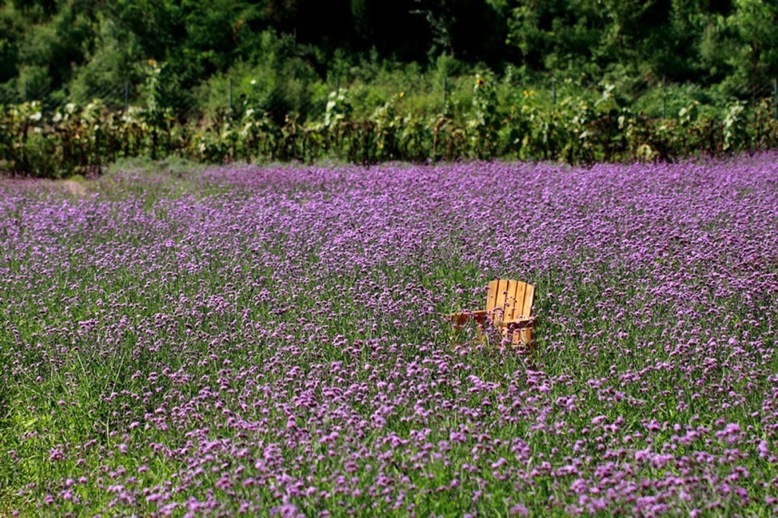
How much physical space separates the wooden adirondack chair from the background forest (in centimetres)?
859

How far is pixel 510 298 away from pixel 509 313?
3.4 inches

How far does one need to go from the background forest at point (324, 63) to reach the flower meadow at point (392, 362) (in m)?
6.07

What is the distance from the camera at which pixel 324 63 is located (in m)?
22.4

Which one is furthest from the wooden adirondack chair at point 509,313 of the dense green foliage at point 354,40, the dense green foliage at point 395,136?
the dense green foliage at point 354,40

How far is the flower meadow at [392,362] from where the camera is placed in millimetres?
3260

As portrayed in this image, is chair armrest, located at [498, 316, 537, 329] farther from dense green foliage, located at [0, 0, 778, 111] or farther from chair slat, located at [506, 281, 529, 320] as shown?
dense green foliage, located at [0, 0, 778, 111]

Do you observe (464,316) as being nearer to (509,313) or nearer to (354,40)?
(509,313)

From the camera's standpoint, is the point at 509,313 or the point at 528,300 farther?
the point at 509,313

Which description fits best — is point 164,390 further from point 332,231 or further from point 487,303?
point 332,231

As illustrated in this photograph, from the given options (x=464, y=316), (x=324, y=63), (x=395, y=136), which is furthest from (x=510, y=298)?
(x=324, y=63)

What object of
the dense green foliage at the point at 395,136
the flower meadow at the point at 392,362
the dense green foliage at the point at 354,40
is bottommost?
the flower meadow at the point at 392,362

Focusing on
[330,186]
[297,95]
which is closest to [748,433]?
[330,186]

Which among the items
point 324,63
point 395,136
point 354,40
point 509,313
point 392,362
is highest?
point 354,40

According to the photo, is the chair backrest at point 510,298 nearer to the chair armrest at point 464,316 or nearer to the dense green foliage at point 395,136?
the chair armrest at point 464,316
